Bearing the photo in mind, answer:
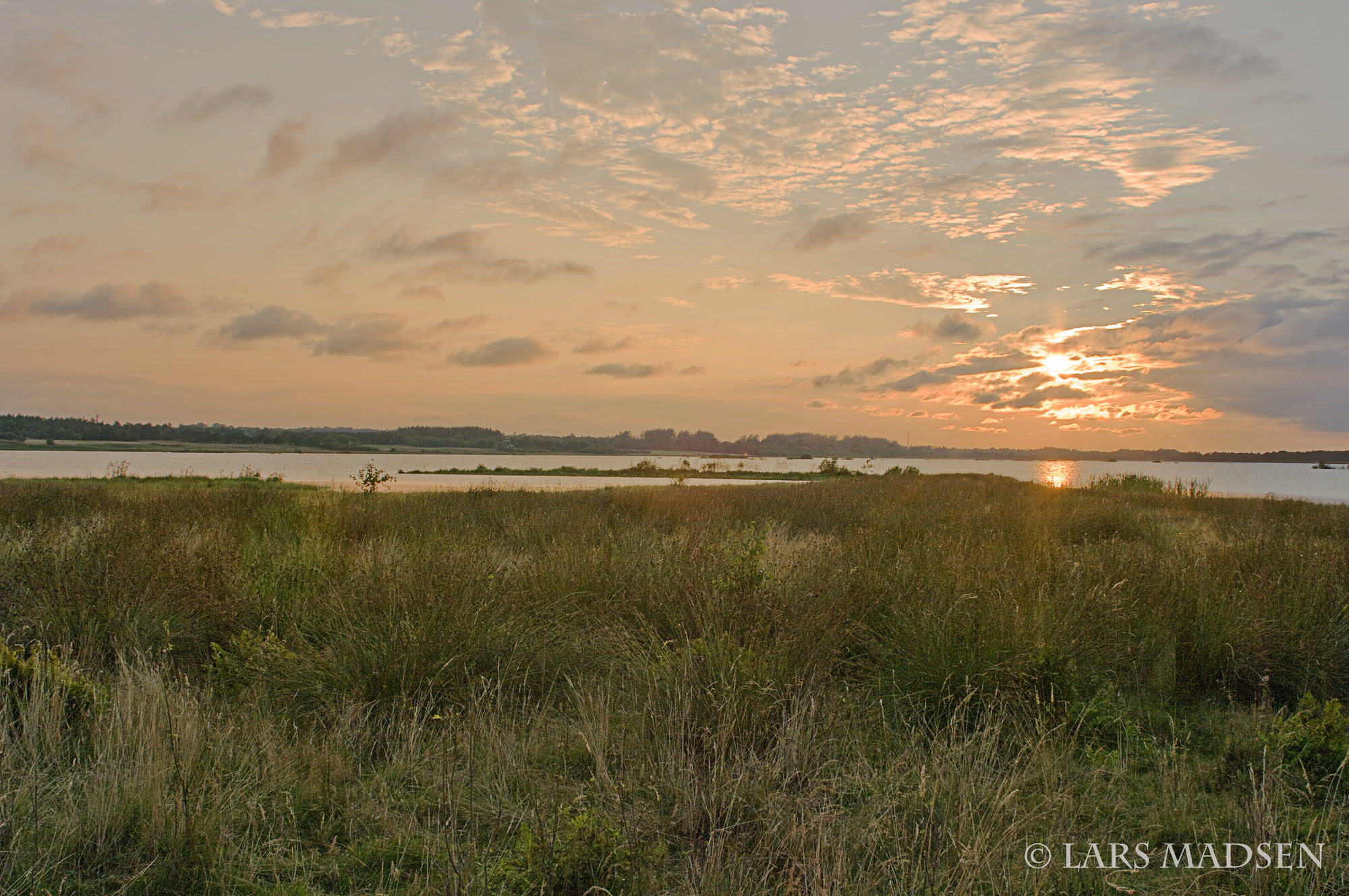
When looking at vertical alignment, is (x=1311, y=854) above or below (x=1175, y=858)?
above

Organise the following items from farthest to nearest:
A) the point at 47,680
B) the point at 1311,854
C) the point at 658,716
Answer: the point at 47,680
the point at 658,716
the point at 1311,854

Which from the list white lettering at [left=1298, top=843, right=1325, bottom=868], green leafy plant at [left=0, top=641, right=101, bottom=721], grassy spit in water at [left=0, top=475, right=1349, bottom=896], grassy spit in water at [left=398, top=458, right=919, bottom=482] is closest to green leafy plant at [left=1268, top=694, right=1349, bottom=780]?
grassy spit in water at [left=0, top=475, right=1349, bottom=896]

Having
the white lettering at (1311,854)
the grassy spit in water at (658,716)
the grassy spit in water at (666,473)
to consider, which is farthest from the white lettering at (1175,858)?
the grassy spit in water at (666,473)

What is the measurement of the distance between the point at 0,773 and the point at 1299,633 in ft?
30.2

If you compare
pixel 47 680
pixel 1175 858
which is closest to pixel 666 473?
pixel 47 680

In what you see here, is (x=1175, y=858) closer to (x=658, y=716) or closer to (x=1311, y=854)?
(x=1311, y=854)

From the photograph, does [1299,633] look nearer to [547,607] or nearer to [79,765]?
[547,607]

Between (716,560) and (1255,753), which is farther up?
(716,560)

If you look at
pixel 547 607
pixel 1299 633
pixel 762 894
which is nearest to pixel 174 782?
pixel 762 894

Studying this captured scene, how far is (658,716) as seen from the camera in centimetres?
429

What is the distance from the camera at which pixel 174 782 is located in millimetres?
3436

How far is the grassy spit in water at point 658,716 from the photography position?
308 cm

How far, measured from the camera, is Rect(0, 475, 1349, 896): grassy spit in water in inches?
121

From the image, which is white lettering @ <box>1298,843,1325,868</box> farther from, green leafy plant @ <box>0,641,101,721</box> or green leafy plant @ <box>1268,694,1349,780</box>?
green leafy plant @ <box>0,641,101,721</box>
